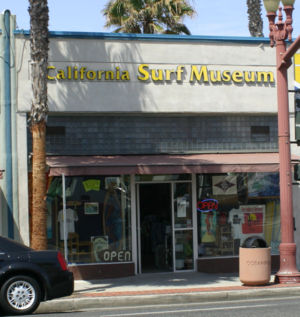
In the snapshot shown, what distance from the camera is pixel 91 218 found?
16656 mm

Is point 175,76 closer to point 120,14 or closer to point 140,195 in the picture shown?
point 140,195

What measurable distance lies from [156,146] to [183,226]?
2.20 meters

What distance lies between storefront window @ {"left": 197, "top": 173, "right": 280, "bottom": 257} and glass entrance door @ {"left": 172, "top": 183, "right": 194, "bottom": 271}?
25 centimetres

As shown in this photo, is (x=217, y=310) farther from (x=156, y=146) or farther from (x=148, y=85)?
(x=148, y=85)

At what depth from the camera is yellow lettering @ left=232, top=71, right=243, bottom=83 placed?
17625 mm

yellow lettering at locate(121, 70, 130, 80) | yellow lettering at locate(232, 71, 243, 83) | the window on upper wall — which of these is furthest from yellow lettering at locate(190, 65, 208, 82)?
the window on upper wall

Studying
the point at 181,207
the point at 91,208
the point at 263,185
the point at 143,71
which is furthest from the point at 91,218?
the point at 263,185

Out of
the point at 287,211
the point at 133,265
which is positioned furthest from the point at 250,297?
the point at 133,265

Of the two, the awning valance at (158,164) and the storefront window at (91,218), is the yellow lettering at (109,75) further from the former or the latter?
the storefront window at (91,218)

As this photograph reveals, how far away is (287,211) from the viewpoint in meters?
14.8

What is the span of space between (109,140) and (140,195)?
1.73 meters

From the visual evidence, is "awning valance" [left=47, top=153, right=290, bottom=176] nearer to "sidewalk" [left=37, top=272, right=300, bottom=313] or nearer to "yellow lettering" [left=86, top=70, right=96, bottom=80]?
"yellow lettering" [left=86, top=70, right=96, bottom=80]

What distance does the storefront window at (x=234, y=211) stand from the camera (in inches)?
683

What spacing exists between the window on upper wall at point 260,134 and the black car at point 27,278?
7.92 metres
